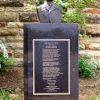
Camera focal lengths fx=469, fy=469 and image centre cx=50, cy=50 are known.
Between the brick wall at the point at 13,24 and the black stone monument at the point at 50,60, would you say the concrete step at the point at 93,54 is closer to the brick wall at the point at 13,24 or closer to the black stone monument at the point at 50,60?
the brick wall at the point at 13,24

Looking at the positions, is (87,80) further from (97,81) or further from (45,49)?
(45,49)

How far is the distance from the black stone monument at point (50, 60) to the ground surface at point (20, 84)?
4.79ft

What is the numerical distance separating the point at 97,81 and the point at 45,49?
9.33ft

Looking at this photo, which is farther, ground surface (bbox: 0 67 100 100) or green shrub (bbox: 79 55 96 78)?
green shrub (bbox: 79 55 96 78)

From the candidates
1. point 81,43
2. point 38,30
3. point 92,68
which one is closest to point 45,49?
point 38,30

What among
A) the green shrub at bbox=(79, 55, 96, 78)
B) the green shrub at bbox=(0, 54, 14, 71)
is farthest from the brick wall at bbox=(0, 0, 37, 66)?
the green shrub at bbox=(79, 55, 96, 78)

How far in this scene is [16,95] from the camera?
308 inches

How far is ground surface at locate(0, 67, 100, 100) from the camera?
812 centimetres

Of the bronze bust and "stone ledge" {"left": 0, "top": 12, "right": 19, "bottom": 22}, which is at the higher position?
the bronze bust

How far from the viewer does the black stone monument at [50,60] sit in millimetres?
6355

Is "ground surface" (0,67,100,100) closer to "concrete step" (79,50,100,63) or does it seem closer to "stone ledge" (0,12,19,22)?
"concrete step" (79,50,100,63)

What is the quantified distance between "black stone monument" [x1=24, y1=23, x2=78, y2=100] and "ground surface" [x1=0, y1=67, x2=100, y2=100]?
1.46 meters

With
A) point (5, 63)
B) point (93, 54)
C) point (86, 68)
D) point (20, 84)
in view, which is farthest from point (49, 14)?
point (93, 54)

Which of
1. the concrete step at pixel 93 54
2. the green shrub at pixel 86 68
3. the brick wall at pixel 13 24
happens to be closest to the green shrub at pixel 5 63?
the brick wall at pixel 13 24
